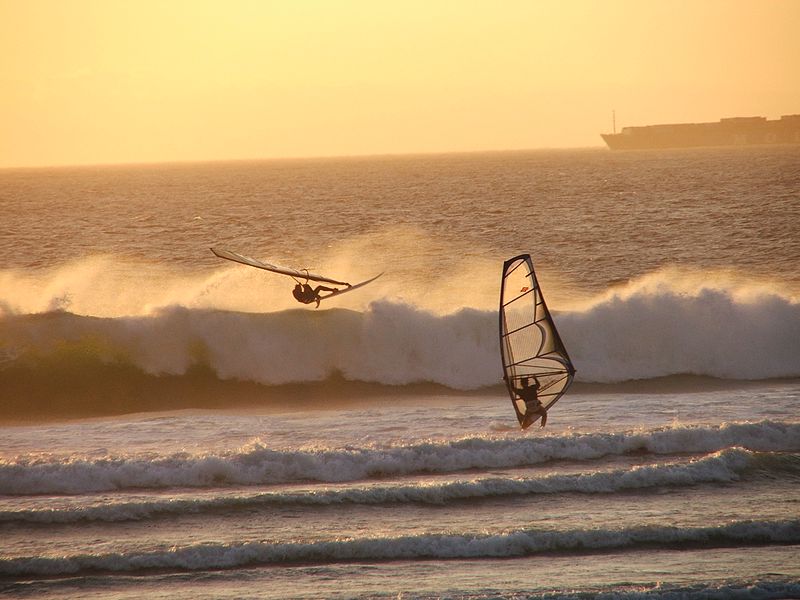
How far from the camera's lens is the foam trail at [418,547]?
11.7 m

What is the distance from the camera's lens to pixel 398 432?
54.9 feet

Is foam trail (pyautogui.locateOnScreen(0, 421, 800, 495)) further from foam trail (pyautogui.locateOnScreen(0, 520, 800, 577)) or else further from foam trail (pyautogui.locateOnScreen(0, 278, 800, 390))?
foam trail (pyautogui.locateOnScreen(0, 278, 800, 390))

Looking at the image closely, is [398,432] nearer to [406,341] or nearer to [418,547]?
[418,547]

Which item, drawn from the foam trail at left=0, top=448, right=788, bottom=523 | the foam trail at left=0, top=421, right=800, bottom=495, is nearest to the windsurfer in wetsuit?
the foam trail at left=0, top=421, right=800, bottom=495

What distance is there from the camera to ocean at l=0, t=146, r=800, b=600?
11562 millimetres

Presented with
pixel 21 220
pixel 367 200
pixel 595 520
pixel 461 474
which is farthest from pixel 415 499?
pixel 367 200

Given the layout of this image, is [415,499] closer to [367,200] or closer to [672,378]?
[672,378]

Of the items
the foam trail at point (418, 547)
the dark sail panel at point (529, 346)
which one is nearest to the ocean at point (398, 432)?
the foam trail at point (418, 547)

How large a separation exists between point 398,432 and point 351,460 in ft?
6.51

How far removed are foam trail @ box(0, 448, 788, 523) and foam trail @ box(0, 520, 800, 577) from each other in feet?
4.67

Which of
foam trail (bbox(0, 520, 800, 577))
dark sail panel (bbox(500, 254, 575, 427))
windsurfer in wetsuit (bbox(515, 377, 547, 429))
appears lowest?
foam trail (bbox(0, 520, 800, 577))

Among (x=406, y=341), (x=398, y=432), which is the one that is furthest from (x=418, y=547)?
(x=406, y=341)

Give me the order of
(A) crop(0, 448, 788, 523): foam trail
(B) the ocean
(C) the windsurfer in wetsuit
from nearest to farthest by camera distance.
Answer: (B) the ocean, (A) crop(0, 448, 788, 523): foam trail, (C) the windsurfer in wetsuit

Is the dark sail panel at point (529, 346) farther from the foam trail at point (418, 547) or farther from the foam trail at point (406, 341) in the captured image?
the foam trail at point (406, 341)
